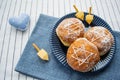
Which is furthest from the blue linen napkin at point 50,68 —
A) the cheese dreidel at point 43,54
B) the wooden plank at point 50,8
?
the wooden plank at point 50,8

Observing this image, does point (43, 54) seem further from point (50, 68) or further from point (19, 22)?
point (19, 22)

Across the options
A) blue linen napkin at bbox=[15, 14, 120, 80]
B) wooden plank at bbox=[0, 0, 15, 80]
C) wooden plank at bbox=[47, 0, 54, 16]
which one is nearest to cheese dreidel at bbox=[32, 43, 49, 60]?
blue linen napkin at bbox=[15, 14, 120, 80]

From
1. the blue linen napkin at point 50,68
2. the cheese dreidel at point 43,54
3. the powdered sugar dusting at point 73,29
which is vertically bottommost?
the blue linen napkin at point 50,68

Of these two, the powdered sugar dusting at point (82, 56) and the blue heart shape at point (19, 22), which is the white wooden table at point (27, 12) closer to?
the blue heart shape at point (19, 22)

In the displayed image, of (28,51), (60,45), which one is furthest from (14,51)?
(60,45)

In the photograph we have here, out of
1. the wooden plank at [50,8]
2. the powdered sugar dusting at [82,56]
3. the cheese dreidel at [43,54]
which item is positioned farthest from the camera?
the wooden plank at [50,8]

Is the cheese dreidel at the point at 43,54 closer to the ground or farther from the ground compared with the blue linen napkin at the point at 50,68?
farther from the ground

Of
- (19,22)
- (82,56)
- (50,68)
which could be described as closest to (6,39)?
(19,22)

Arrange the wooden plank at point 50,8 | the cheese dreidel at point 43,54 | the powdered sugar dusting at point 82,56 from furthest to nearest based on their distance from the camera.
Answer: the wooden plank at point 50,8 < the cheese dreidel at point 43,54 < the powdered sugar dusting at point 82,56

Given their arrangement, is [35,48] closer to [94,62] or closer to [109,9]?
[94,62]
